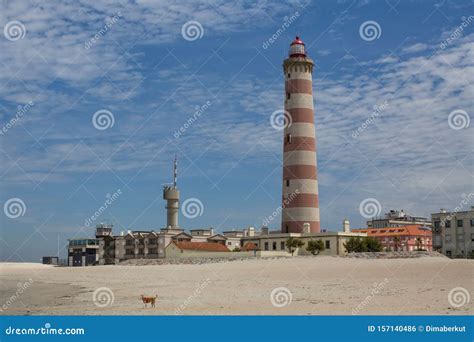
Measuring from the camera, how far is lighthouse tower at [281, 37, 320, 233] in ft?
175

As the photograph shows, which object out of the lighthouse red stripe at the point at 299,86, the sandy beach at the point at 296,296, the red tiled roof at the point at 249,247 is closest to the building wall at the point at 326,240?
the red tiled roof at the point at 249,247

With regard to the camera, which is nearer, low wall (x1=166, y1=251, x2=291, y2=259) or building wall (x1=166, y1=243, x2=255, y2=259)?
low wall (x1=166, y1=251, x2=291, y2=259)

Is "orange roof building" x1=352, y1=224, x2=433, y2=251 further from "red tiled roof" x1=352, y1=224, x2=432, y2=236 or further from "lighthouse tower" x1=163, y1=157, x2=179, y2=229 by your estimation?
"lighthouse tower" x1=163, y1=157, x2=179, y2=229

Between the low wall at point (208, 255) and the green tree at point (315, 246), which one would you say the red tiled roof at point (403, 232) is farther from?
the green tree at point (315, 246)

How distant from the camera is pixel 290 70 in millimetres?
56344

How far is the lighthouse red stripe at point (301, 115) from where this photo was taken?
54562 millimetres

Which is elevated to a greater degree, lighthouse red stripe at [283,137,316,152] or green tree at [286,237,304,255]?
lighthouse red stripe at [283,137,316,152]

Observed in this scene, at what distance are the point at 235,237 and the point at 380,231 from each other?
26120 mm

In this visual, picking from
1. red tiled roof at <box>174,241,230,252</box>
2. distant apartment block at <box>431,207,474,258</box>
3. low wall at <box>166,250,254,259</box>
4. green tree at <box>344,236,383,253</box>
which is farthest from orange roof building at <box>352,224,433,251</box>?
low wall at <box>166,250,254,259</box>

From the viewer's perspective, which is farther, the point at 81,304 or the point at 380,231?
the point at 380,231

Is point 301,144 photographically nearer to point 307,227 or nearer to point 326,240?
point 307,227

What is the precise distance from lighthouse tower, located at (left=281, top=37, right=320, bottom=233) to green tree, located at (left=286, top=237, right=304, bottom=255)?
32.6 inches
